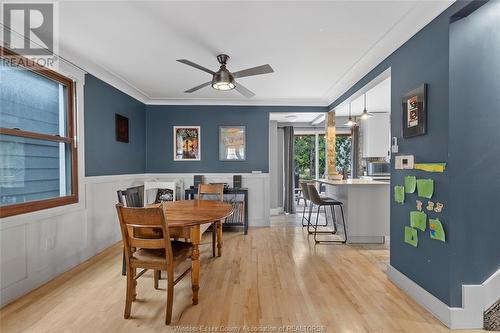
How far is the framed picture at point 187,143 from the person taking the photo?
5.10 m

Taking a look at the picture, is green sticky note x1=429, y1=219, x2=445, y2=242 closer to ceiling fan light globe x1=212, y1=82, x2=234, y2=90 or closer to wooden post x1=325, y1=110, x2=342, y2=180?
ceiling fan light globe x1=212, y1=82, x2=234, y2=90

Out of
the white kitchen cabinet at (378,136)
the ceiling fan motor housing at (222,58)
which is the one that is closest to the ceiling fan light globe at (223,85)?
the ceiling fan motor housing at (222,58)

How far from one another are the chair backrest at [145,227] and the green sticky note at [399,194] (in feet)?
6.98

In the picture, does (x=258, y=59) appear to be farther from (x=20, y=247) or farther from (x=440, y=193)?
(x=20, y=247)

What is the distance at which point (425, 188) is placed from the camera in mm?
2141

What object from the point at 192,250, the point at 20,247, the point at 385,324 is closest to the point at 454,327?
the point at 385,324

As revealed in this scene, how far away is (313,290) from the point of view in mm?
2459

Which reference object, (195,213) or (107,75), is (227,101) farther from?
(195,213)

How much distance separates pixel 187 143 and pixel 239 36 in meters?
2.92

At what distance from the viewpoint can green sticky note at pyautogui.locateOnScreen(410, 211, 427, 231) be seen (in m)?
2.17

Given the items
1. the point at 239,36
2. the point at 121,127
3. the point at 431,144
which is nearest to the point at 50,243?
the point at 121,127

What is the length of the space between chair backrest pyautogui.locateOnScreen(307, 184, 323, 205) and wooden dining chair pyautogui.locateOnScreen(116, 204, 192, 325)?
2.38 metres

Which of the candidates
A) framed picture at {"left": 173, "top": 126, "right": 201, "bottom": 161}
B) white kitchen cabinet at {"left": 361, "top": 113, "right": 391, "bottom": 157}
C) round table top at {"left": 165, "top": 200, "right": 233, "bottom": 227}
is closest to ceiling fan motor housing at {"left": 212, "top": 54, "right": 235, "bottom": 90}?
round table top at {"left": 165, "top": 200, "right": 233, "bottom": 227}

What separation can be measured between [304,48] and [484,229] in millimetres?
2228
